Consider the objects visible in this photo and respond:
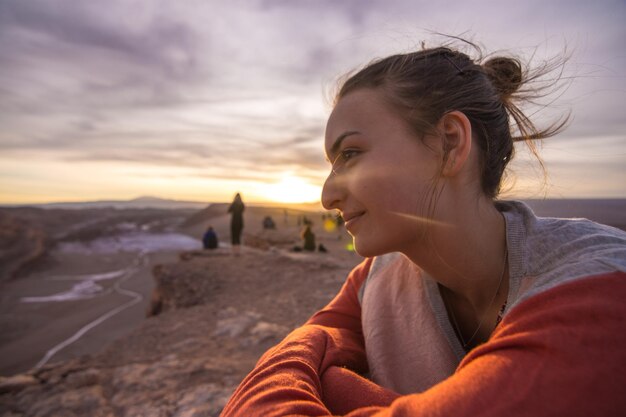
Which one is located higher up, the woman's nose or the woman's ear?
the woman's ear

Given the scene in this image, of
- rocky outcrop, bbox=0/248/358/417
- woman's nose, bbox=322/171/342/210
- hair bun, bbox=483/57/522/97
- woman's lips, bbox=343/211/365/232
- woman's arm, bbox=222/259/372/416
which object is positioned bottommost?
rocky outcrop, bbox=0/248/358/417

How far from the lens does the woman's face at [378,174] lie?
3.77 ft

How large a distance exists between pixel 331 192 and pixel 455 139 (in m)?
0.48

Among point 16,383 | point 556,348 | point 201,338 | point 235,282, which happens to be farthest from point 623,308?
point 235,282

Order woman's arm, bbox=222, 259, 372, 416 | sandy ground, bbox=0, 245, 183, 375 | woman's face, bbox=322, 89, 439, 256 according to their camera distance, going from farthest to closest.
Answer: sandy ground, bbox=0, 245, 183, 375 < woman's face, bbox=322, 89, 439, 256 < woman's arm, bbox=222, 259, 372, 416

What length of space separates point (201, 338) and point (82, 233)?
34076 mm

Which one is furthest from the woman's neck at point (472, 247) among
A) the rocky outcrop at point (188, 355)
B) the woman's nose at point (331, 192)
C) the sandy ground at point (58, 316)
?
the sandy ground at point (58, 316)

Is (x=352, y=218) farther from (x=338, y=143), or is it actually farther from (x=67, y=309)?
(x=67, y=309)

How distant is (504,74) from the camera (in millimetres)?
1406

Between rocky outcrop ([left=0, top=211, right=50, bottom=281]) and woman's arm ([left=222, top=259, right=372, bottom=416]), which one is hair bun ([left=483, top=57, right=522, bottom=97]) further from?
rocky outcrop ([left=0, top=211, right=50, bottom=281])

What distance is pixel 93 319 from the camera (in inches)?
438

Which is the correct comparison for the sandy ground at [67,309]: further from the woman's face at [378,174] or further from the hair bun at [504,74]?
the hair bun at [504,74]

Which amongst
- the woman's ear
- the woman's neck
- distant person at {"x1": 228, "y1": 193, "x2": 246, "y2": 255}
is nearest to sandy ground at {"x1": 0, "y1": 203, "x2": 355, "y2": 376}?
distant person at {"x1": 228, "y1": 193, "x2": 246, "y2": 255}

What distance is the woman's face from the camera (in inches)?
45.3
